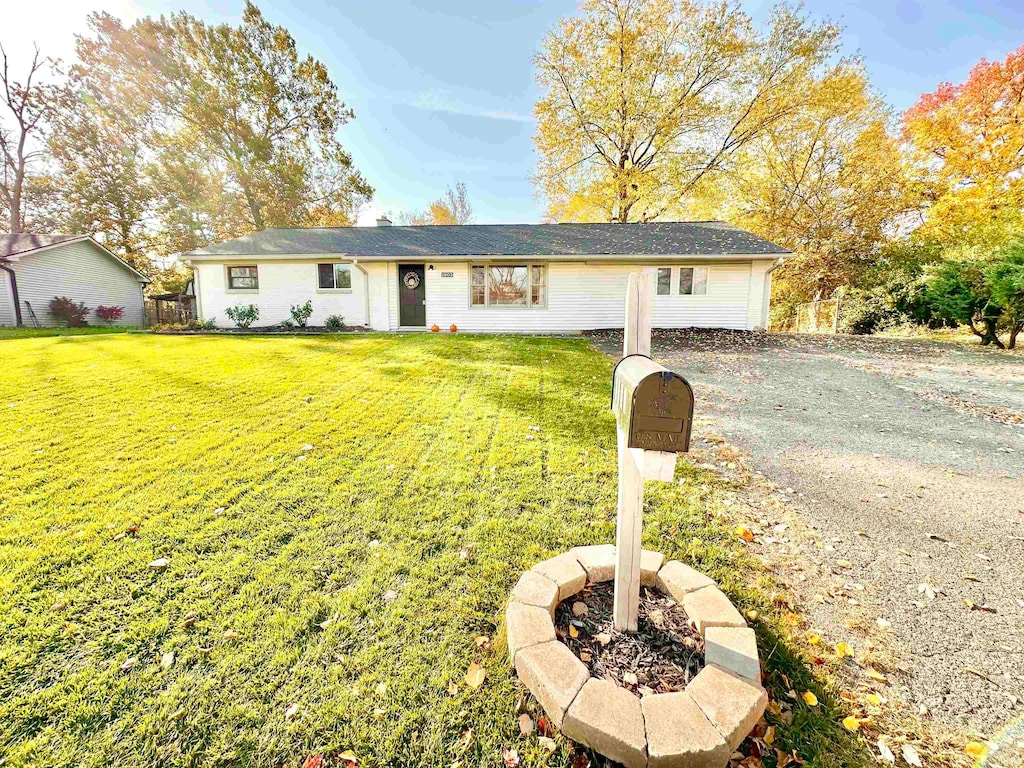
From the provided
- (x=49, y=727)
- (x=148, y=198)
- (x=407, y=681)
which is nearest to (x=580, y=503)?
(x=407, y=681)

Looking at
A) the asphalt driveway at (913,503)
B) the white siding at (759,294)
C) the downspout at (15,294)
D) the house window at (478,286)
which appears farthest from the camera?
the downspout at (15,294)

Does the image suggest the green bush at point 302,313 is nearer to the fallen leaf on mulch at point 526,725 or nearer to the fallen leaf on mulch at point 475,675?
the fallen leaf on mulch at point 475,675

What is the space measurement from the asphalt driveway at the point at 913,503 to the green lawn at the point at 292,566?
0.54 meters

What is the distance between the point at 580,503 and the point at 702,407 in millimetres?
3234

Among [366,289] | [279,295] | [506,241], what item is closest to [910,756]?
[506,241]

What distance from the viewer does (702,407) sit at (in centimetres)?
547

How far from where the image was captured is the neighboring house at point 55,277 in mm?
15398

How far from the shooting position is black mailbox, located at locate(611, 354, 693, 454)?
1295 mm

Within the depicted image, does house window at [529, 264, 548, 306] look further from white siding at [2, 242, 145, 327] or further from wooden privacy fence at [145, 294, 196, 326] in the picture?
white siding at [2, 242, 145, 327]

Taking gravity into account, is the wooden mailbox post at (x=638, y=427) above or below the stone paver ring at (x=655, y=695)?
above

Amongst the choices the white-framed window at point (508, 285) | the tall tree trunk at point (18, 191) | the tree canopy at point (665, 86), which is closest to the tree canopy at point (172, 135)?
the tall tree trunk at point (18, 191)

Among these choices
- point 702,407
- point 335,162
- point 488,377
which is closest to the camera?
point 702,407

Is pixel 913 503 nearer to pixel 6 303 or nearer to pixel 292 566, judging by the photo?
pixel 292 566

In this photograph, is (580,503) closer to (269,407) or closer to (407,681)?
(407,681)
